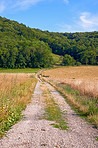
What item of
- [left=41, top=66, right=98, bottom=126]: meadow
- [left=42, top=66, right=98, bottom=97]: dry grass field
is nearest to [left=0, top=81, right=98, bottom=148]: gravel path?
[left=41, top=66, right=98, bottom=126]: meadow

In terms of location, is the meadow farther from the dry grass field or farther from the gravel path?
the gravel path

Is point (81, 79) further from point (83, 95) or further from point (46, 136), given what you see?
point (46, 136)

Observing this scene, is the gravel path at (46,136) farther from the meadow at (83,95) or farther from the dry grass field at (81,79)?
the dry grass field at (81,79)

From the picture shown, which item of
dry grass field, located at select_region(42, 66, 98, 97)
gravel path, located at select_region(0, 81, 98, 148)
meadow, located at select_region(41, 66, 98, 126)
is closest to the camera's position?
gravel path, located at select_region(0, 81, 98, 148)

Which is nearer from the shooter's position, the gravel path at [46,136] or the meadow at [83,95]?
the gravel path at [46,136]

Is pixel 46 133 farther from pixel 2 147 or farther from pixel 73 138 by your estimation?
pixel 2 147

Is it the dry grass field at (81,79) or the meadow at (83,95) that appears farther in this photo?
the dry grass field at (81,79)

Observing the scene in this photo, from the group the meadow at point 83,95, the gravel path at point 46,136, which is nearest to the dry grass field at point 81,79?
the meadow at point 83,95

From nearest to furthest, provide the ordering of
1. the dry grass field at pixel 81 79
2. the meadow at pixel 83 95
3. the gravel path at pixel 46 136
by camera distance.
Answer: the gravel path at pixel 46 136 < the meadow at pixel 83 95 < the dry grass field at pixel 81 79

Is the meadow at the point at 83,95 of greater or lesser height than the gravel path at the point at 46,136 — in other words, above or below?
below

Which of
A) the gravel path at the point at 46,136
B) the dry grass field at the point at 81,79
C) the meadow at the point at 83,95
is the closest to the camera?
the gravel path at the point at 46,136

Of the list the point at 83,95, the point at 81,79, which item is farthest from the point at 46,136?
the point at 81,79

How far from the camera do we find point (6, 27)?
169 metres

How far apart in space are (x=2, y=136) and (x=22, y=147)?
1.09 metres
